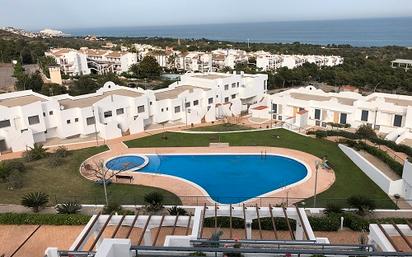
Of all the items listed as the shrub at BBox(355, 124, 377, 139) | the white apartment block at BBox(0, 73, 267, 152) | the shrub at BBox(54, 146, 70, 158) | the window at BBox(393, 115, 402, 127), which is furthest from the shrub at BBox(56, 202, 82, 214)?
the window at BBox(393, 115, 402, 127)

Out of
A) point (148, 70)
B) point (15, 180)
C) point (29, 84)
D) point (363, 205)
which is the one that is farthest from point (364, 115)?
point (29, 84)

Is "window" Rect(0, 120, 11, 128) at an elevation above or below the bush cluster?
above

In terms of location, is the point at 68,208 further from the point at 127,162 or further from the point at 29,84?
the point at 29,84

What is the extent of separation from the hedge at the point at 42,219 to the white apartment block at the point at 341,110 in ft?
93.8

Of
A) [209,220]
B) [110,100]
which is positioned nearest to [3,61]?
[110,100]

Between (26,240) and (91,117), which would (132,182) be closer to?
(26,240)

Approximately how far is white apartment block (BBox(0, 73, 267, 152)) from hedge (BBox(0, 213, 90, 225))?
52.8 ft

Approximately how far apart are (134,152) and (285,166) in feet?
46.3

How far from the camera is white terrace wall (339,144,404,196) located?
23.2m

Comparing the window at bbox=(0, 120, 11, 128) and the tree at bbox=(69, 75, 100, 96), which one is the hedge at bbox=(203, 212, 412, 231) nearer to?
the window at bbox=(0, 120, 11, 128)

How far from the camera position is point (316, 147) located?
109 ft

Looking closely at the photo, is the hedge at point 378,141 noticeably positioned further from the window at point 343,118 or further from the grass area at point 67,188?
the grass area at point 67,188

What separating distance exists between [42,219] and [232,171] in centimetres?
1493

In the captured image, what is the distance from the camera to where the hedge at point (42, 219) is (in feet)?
63.0
